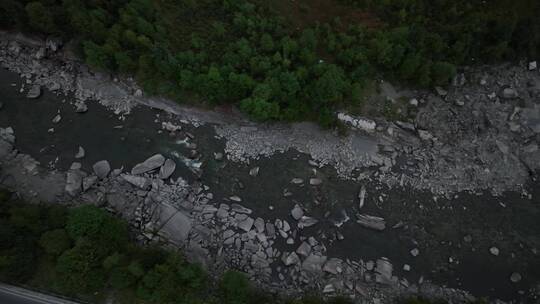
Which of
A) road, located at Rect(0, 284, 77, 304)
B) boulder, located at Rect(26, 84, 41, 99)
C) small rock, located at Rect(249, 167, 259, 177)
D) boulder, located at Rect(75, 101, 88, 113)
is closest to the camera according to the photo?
road, located at Rect(0, 284, 77, 304)

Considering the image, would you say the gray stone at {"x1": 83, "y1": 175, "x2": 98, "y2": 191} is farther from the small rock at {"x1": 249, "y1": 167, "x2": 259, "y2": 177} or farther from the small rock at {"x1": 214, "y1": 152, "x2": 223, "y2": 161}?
the small rock at {"x1": 249, "y1": 167, "x2": 259, "y2": 177}

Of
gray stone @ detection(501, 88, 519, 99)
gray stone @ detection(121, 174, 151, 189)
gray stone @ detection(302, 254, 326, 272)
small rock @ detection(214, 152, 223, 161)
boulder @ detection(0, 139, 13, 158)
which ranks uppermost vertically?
gray stone @ detection(501, 88, 519, 99)

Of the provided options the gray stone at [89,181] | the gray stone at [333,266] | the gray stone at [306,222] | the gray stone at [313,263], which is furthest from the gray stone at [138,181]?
the gray stone at [333,266]

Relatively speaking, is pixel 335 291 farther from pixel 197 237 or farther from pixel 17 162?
pixel 17 162

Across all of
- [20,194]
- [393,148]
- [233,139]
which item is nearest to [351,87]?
[393,148]

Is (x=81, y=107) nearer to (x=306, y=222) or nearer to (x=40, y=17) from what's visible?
(x=40, y=17)

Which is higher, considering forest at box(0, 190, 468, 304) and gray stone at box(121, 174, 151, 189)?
gray stone at box(121, 174, 151, 189)

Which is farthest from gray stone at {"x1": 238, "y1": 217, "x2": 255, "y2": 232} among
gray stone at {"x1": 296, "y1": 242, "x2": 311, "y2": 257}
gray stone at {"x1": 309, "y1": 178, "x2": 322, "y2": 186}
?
gray stone at {"x1": 309, "y1": 178, "x2": 322, "y2": 186}

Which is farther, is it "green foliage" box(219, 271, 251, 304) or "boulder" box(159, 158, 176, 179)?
"boulder" box(159, 158, 176, 179)
